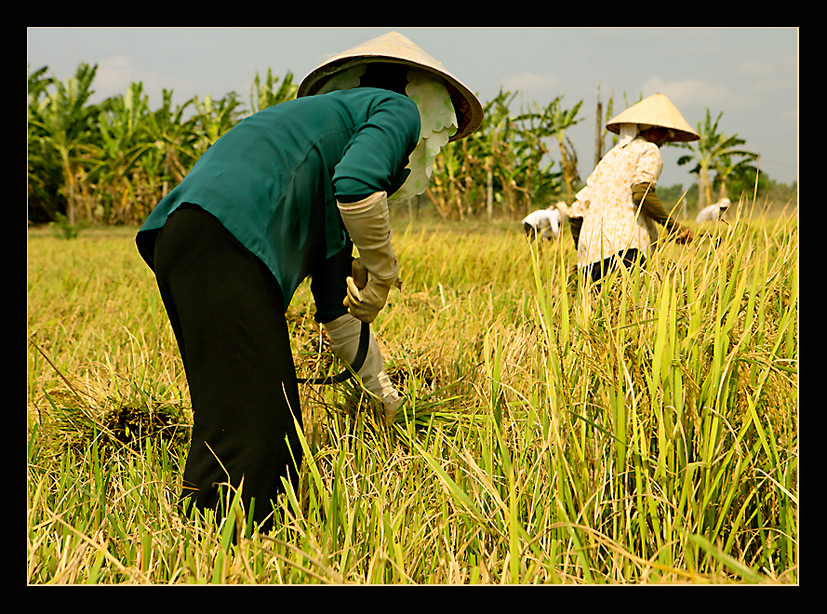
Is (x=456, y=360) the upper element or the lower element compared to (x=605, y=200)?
lower

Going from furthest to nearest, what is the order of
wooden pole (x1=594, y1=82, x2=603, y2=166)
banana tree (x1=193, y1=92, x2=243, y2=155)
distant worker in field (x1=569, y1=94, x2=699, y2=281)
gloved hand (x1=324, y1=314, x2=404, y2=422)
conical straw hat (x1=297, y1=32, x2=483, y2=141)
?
banana tree (x1=193, y1=92, x2=243, y2=155) → wooden pole (x1=594, y1=82, x2=603, y2=166) → distant worker in field (x1=569, y1=94, x2=699, y2=281) → gloved hand (x1=324, y1=314, x2=404, y2=422) → conical straw hat (x1=297, y1=32, x2=483, y2=141)

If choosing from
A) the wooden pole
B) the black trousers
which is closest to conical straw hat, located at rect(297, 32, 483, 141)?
the black trousers

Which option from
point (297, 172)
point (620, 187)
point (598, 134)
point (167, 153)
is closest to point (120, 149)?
point (167, 153)

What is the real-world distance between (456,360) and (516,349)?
0.91 feet

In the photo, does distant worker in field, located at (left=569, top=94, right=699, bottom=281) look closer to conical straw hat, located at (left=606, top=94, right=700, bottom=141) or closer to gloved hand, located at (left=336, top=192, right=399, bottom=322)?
conical straw hat, located at (left=606, top=94, right=700, bottom=141)

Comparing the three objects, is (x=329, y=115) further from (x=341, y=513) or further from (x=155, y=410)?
(x=155, y=410)

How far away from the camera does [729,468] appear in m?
1.40

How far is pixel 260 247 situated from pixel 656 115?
8.69 feet

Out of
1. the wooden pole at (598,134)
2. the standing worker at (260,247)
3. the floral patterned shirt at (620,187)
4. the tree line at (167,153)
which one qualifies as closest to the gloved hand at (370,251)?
the standing worker at (260,247)

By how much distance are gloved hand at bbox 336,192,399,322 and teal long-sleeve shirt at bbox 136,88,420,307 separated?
30 millimetres

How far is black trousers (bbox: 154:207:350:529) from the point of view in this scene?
A: 1.48 meters

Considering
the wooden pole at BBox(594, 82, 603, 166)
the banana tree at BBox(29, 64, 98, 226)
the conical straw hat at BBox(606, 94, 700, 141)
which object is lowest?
the conical straw hat at BBox(606, 94, 700, 141)

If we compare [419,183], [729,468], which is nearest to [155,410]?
[419,183]

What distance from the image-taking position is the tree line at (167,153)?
45.0 feet
